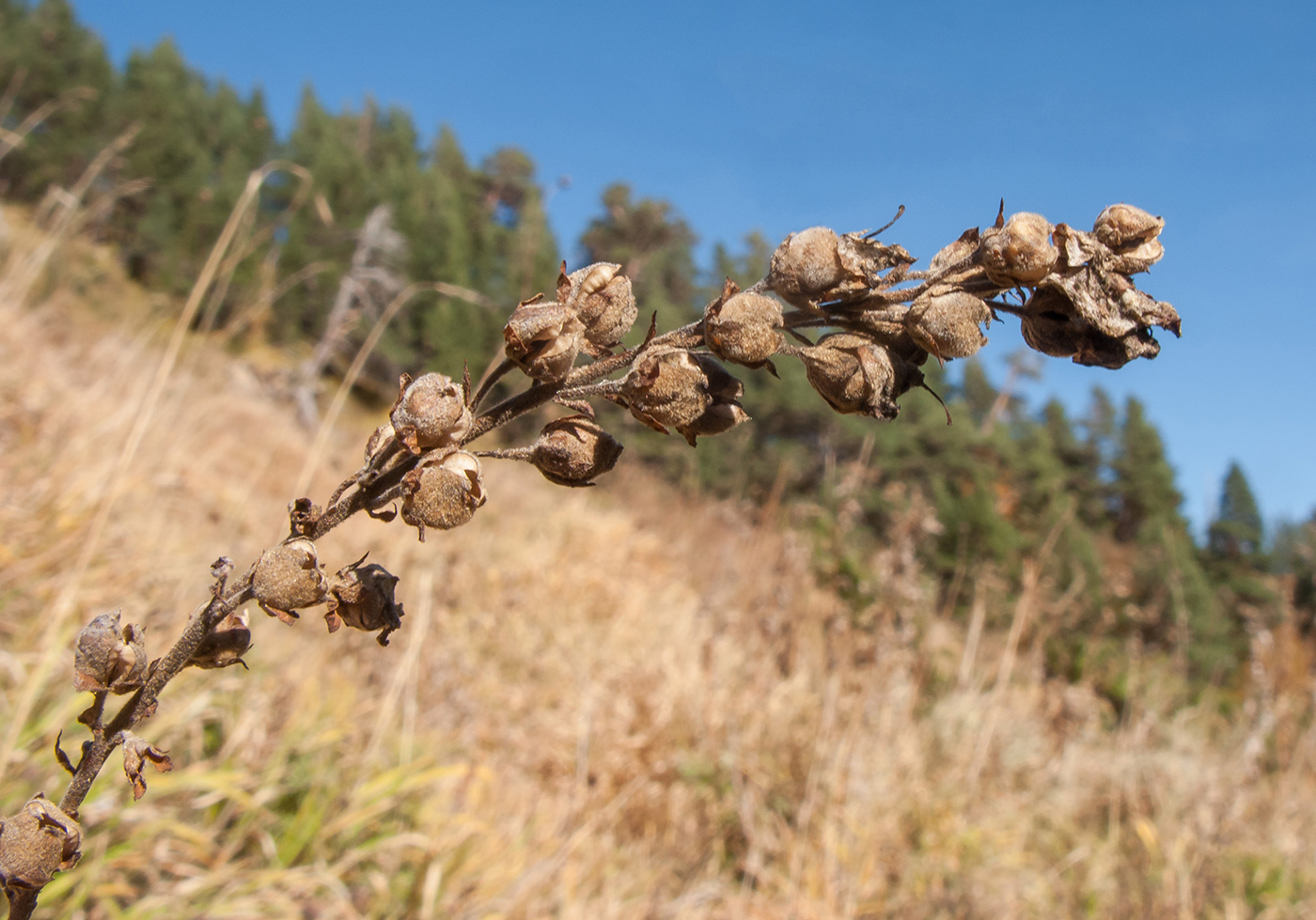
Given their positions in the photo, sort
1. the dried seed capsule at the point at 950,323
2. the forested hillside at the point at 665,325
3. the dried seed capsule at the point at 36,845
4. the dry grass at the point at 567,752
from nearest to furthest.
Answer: the dried seed capsule at the point at 36,845 < the dried seed capsule at the point at 950,323 < the dry grass at the point at 567,752 < the forested hillside at the point at 665,325

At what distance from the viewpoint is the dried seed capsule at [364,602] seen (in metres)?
0.61

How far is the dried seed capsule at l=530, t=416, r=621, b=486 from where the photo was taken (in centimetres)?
63

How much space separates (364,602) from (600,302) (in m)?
0.30

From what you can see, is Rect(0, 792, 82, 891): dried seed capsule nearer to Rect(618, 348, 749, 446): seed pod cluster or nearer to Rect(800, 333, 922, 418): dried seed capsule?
Rect(618, 348, 749, 446): seed pod cluster

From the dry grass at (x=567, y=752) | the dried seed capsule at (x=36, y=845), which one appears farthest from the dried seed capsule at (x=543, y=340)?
the dry grass at (x=567, y=752)

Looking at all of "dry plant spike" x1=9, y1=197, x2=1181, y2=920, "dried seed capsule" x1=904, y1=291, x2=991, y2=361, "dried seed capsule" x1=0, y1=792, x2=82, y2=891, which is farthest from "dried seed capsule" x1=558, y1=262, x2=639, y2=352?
"dried seed capsule" x1=0, y1=792, x2=82, y2=891

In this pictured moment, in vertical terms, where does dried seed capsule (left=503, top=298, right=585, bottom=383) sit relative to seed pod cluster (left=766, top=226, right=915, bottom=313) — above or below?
below

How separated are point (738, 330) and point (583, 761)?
273 cm

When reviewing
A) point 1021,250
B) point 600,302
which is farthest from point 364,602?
point 1021,250

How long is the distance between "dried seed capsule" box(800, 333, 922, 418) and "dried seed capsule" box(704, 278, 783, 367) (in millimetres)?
46

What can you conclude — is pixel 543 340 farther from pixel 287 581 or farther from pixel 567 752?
pixel 567 752

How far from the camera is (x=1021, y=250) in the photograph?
616mm

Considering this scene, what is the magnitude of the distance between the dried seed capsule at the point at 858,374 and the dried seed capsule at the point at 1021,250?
4.1 inches

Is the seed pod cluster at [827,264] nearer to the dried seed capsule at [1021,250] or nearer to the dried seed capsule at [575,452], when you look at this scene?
the dried seed capsule at [1021,250]
